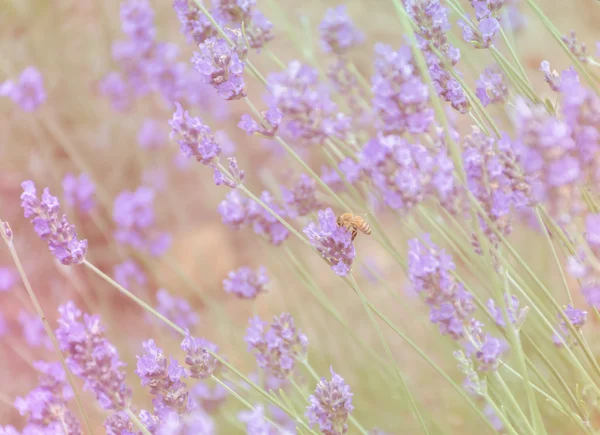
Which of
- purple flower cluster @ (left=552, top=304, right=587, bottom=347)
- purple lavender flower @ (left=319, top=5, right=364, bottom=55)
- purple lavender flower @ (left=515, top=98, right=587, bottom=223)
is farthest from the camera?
purple lavender flower @ (left=319, top=5, right=364, bottom=55)

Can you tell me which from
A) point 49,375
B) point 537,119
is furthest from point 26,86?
point 537,119

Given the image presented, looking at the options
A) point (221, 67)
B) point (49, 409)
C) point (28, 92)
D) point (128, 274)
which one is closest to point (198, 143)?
point (221, 67)

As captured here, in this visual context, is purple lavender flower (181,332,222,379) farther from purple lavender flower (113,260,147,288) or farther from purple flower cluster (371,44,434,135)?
purple lavender flower (113,260,147,288)

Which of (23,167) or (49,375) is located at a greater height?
(23,167)

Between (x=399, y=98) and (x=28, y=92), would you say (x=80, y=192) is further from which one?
(x=399, y=98)

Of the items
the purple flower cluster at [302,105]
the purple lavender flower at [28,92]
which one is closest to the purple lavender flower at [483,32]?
the purple flower cluster at [302,105]

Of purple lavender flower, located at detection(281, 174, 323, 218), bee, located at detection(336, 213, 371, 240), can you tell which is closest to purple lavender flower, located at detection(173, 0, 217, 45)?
purple lavender flower, located at detection(281, 174, 323, 218)

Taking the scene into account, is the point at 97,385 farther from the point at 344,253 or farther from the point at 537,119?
the point at 537,119
